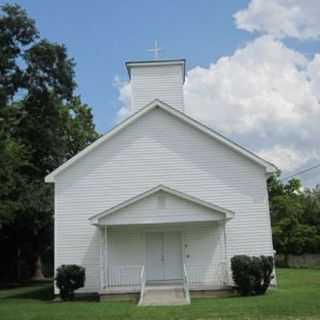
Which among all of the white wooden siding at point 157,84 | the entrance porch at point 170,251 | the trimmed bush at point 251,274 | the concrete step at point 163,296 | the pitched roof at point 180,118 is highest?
the white wooden siding at point 157,84

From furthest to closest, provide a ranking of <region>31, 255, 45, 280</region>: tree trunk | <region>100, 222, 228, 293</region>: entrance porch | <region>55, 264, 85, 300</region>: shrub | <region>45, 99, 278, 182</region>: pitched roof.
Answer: <region>31, 255, 45, 280</region>: tree trunk < <region>45, 99, 278, 182</region>: pitched roof < <region>100, 222, 228, 293</region>: entrance porch < <region>55, 264, 85, 300</region>: shrub

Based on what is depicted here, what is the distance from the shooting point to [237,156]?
2222cm

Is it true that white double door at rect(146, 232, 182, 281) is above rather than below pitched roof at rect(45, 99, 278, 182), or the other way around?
below

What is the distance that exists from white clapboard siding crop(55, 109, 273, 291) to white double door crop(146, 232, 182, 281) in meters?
1.97

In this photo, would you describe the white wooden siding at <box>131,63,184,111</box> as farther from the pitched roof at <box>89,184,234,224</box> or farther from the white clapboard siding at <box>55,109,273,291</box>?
the pitched roof at <box>89,184,234,224</box>

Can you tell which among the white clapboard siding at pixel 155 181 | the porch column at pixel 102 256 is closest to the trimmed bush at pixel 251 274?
the white clapboard siding at pixel 155 181

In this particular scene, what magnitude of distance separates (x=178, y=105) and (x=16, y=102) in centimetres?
1103

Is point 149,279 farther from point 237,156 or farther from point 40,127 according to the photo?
point 40,127

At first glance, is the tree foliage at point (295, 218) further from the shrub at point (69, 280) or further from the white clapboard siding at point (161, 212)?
the shrub at point (69, 280)

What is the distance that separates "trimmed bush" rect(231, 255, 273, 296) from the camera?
18.9 metres

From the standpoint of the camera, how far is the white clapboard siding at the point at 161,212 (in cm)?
2017

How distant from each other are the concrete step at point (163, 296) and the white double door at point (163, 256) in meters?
1.81

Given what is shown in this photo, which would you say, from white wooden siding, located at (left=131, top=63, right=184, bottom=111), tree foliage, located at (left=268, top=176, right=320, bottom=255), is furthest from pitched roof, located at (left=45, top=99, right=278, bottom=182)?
tree foliage, located at (left=268, top=176, right=320, bottom=255)


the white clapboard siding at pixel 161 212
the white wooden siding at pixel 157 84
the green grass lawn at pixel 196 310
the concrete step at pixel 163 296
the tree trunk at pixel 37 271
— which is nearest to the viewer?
the green grass lawn at pixel 196 310
